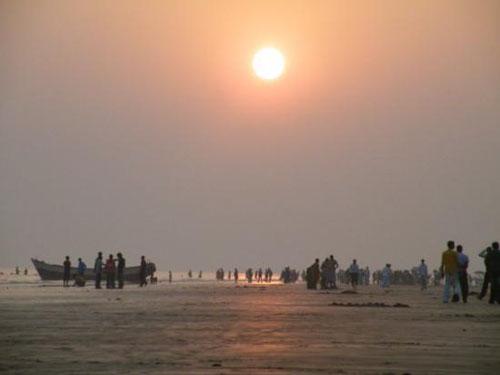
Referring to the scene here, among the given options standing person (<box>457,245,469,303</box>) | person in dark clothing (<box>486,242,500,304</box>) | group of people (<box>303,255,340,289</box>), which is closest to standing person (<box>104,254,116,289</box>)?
group of people (<box>303,255,340,289</box>)

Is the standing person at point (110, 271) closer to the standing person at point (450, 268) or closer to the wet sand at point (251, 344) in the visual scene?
the standing person at point (450, 268)

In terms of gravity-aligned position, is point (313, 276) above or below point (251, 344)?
above

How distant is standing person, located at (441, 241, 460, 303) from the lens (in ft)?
101

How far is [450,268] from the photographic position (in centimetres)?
3080

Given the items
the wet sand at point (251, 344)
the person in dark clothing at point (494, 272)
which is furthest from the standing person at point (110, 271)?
the wet sand at point (251, 344)

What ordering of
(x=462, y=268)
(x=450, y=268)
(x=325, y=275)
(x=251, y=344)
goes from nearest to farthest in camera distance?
(x=251, y=344), (x=450, y=268), (x=462, y=268), (x=325, y=275)

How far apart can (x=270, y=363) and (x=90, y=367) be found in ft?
6.39

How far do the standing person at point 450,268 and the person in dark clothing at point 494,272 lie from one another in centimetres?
107

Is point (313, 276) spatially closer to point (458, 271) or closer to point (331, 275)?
point (331, 275)

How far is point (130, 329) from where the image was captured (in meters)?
17.1

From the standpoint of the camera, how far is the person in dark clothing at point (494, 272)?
29891 millimetres

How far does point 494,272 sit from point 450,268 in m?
1.32

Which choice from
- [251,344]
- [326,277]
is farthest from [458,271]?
[326,277]

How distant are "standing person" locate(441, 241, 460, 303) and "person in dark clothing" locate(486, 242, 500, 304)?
42.1 inches
